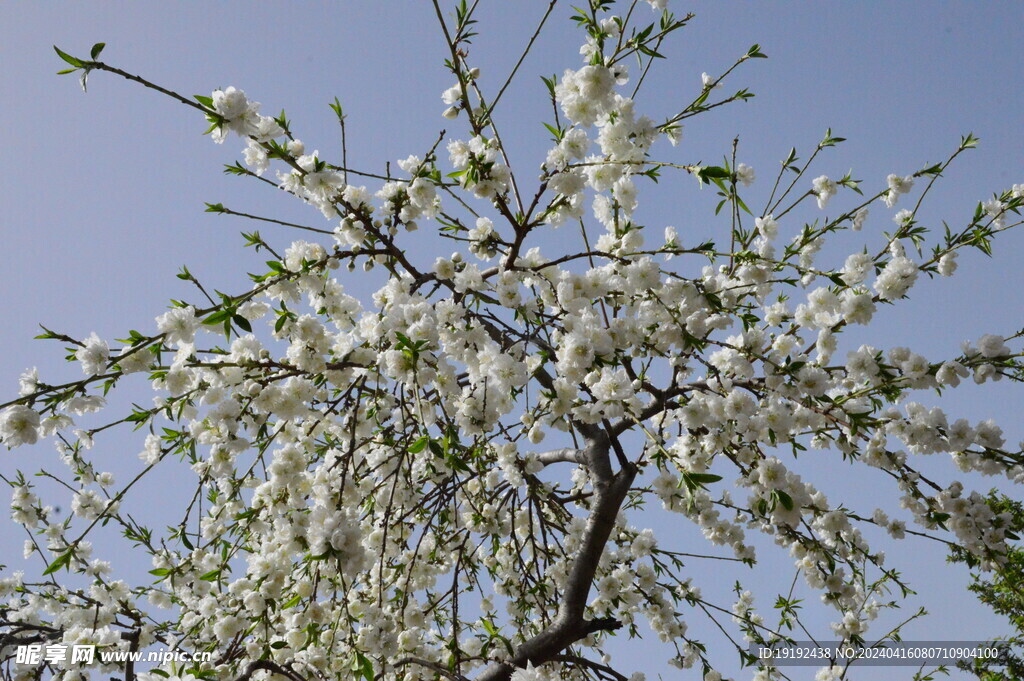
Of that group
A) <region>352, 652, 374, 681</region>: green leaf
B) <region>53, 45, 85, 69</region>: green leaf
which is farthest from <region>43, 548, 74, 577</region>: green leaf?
<region>53, 45, 85, 69</region>: green leaf

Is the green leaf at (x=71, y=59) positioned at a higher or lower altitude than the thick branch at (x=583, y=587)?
higher

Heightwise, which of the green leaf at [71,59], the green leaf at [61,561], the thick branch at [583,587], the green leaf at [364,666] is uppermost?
the green leaf at [71,59]

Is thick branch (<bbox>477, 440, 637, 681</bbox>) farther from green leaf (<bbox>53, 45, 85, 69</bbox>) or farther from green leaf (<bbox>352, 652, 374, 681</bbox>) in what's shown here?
green leaf (<bbox>53, 45, 85, 69</bbox>)

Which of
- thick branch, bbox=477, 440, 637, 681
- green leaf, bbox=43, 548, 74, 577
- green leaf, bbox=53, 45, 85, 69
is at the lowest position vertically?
green leaf, bbox=43, 548, 74, 577

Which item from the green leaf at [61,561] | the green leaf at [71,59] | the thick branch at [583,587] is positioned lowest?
the green leaf at [61,561]

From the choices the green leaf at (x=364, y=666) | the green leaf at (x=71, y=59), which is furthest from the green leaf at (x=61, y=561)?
the green leaf at (x=71, y=59)

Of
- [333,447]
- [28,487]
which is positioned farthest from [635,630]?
[28,487]

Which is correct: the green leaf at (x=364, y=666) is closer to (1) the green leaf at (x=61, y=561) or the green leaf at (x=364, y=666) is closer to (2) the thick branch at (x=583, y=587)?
(2) the thick branch at (x=583, y=587)

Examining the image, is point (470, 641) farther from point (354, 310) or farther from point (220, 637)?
point (354, 310)

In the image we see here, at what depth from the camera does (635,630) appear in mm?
4473

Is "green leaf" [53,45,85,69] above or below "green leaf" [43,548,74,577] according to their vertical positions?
above

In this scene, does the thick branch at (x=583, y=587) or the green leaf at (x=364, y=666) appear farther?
the thick branch at (x=583, y=587)

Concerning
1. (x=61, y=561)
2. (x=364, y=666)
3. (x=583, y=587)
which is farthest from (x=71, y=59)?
(x=583, y=587)

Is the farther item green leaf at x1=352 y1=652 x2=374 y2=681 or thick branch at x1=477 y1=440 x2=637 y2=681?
thick branch at x1=477 y1=440 x2=637 y2=681
